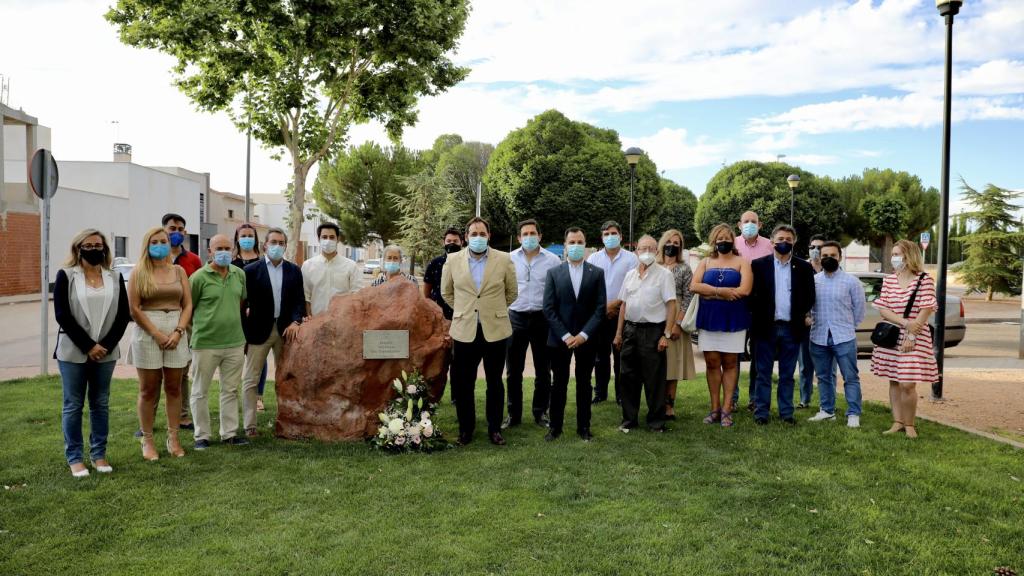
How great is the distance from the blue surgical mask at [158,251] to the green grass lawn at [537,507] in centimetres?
174

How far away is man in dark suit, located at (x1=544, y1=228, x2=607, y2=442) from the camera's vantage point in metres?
6.54

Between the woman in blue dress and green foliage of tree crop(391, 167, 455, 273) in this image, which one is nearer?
the woman in blue dress

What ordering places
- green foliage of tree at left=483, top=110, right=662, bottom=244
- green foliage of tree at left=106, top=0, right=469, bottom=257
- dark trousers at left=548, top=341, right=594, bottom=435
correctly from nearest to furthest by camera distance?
dark trousers at left=548, top=341, right=594, bottom=435 → green foliage of tree at left=106, top=0, right=469, bottom=257 → green foliage of tree at left=483, top=110, right=662, bottom=244

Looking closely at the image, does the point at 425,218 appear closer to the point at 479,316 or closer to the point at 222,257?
the point at 222,257

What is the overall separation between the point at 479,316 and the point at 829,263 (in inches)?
144

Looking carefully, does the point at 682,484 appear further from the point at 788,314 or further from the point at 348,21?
the point at 348,21

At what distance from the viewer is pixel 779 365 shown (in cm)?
712

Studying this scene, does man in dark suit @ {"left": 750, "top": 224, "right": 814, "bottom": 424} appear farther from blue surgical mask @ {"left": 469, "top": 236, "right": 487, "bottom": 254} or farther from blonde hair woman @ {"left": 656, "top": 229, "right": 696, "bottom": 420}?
blue surgical mask @ {"left": 469, "top": 236, "right": 487, "bottom": 254}

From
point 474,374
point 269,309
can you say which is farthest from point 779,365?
point 269,309

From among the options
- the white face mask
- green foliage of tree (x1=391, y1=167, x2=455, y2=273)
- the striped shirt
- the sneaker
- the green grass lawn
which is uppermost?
green foliage of tree (x1=391, y1=167, x2=455, y2=273)

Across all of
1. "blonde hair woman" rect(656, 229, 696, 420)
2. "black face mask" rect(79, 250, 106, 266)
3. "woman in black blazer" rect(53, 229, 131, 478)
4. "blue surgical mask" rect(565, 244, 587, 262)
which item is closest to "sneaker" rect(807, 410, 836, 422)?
"blonde hair woman" rect(656, 229, 696, 420)

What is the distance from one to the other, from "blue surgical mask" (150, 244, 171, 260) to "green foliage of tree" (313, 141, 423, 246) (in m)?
35.1

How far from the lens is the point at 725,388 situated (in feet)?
23.3

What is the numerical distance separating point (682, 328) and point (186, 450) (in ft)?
16.2
